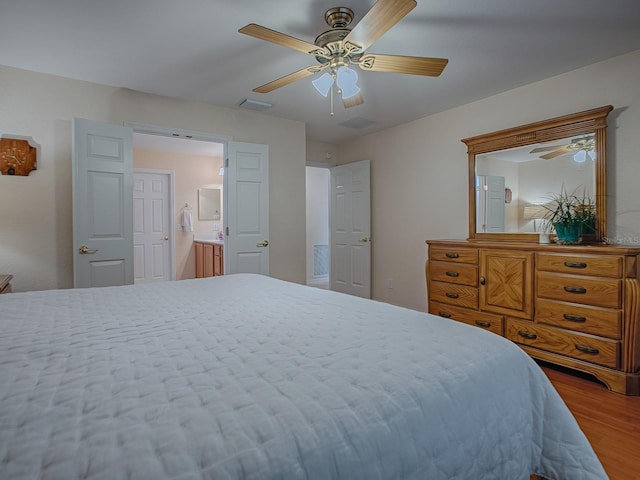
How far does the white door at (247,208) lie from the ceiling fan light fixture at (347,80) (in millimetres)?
1850

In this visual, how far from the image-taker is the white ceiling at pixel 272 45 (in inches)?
83.4

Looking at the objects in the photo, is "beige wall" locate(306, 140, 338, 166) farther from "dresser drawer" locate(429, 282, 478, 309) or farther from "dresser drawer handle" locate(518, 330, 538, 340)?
"dresser drawer handle" locate(518, 330, 538, 340)

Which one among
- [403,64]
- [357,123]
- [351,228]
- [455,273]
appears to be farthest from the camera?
[351,228]

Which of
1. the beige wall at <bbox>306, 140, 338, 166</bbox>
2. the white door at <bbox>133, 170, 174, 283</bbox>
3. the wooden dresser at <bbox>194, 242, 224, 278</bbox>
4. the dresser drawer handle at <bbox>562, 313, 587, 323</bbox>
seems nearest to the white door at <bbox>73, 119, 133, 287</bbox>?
the wooden dresser at <bbox>194, 242, 224, 278</bbox>

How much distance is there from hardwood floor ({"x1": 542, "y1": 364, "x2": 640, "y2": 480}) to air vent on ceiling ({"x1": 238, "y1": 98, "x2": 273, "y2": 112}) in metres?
3.66

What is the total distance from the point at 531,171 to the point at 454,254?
1.06m

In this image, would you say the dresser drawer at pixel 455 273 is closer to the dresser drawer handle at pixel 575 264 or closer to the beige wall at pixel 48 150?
the dresser drawer handle at pixel 575 264

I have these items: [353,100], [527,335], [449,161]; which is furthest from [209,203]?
[527,335]

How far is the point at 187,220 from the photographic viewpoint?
6352 mm

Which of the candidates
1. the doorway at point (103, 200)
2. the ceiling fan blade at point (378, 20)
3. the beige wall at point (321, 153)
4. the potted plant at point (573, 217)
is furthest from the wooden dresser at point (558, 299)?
the doorway at point (103, 200)

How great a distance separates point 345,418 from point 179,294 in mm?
1421

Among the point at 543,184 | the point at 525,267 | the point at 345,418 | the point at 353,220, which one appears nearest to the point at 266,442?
the point at 345,418

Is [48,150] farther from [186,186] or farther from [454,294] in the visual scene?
[454,294]

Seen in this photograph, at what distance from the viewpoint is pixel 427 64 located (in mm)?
2152
